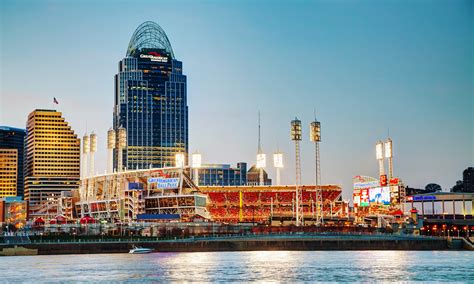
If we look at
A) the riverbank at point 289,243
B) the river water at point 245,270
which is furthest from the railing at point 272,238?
the river water at point 245,270

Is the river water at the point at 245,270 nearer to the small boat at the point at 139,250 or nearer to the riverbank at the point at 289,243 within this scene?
the small boat at the point at 139,250

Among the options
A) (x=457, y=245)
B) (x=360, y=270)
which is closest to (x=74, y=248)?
(x=360, y=270)

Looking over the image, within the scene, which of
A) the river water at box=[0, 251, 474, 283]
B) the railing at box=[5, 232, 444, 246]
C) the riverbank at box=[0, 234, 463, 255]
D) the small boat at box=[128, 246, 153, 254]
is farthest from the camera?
the railing at box=[5, 232, 444, 246]

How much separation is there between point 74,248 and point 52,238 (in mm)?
7800

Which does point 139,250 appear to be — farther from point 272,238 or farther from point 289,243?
point 289,243

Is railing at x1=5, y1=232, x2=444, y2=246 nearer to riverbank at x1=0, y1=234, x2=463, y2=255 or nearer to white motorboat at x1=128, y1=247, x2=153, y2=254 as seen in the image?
riverbank at x1=0, y1=234, x2=463, y2=255

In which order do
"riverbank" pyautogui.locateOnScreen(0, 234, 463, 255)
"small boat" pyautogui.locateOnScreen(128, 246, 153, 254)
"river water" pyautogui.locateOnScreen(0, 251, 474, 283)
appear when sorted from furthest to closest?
"riverbank" pyautogui.locateOnScreen(0, 234, 463, 255) → "small boat" pyautogui.locateOnScreen(128, 246, 153, 254) → "river water" pyautogui.locateOnScreen(0, 251, 474, 283)

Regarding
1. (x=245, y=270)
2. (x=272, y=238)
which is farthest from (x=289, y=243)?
(x=245, y=270)

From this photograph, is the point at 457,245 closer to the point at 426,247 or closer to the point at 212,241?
the point at 426,247

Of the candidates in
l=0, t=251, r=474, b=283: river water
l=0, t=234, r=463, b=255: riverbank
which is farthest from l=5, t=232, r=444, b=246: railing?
l=0, t=251, r=474, b=283: river water

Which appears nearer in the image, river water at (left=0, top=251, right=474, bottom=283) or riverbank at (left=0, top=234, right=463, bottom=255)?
river water at (left=0, top=251, right=474, bottom=283)

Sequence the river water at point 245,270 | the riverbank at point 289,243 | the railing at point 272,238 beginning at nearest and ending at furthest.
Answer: the river water at point 245,270 → the riverbank at point 289,243 → the railing at point 272,238

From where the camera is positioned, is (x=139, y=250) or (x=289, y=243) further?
(x=289, y=243)

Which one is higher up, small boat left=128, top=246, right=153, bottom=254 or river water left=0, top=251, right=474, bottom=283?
small boat left=128, top=246, right=153, bottom=254
